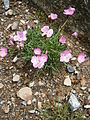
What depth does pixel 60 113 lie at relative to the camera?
2539 millimetres

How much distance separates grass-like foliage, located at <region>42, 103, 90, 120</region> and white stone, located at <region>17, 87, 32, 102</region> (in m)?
0.17

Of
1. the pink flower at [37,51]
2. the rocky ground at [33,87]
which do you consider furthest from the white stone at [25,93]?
the pink flower at [37,51]

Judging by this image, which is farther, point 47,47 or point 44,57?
point 47,47

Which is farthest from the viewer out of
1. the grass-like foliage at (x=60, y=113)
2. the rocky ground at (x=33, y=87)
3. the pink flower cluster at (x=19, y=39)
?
the pink flower cluster at (x=19, y=39)

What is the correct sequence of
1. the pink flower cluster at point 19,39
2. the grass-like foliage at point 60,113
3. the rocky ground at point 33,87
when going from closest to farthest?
1. the grass-like foliage at point 60,113
2. the rocky ground at point 33,87
3. the pink flower cluster at point 19,39

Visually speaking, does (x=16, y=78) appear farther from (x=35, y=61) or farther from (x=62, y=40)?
(x=62, y=40)

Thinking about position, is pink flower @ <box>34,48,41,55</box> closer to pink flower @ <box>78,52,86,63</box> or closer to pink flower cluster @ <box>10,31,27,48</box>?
pink flower cluster @ <box>10,31,27,48</box>

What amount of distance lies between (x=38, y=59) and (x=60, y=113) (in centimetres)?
43

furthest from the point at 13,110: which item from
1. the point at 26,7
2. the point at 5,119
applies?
the point at 26,7

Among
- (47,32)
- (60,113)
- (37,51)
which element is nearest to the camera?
(60,113)

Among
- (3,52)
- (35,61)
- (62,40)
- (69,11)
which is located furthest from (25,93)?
(69,11)

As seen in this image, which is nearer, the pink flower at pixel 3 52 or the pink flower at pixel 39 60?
the pink flower at pixel 39 60

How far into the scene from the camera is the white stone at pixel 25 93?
2666mm

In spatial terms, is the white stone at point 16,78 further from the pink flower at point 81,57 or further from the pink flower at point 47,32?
the pink flower at point 81,57
